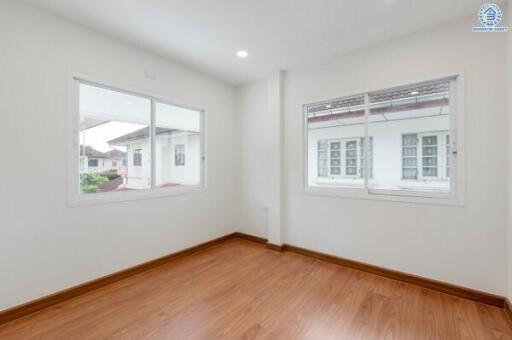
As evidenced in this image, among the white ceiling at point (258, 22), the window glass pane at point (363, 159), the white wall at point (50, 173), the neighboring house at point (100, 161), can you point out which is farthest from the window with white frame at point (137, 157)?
the window glass pane at point (363, 159)

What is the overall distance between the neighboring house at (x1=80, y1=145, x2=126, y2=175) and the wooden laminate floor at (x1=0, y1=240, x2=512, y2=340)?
1.27 m

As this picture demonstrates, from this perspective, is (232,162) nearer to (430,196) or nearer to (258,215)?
(258,215)

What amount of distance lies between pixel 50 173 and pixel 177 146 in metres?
1.52

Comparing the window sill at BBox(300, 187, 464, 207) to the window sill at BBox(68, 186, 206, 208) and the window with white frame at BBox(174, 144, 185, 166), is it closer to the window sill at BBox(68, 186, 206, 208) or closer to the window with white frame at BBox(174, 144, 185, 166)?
the window sill at BBox(68, 186, 206, 208)

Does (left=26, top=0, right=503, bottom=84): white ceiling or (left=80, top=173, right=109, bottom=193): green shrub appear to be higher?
(left=26, top=0, right=503, bottom=84): white ceiling

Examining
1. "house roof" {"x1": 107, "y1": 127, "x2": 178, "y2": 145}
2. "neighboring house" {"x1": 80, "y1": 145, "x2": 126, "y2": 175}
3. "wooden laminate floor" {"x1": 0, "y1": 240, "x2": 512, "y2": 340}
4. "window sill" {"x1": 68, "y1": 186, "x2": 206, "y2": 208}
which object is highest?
"house roof" {"x1": 107, "y1": 127, "x2": 178, "y2": 145}

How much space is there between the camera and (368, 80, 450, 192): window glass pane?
246cm

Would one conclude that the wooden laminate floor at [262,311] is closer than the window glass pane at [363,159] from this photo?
Yes

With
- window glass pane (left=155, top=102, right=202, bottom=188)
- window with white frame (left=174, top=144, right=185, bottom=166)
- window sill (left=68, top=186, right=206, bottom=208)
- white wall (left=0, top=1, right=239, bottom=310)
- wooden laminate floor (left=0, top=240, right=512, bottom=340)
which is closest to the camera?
wooden laminate floor (left=0, top=240, right=512, bottom=340)

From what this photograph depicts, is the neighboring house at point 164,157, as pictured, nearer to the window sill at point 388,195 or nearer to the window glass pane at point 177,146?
the window glass pane at point 177,146

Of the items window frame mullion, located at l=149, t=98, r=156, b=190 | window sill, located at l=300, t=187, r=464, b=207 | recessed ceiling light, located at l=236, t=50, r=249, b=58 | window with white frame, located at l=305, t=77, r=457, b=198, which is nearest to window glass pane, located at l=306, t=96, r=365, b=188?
window with white frame, located at l=305, t=77, r=457, b=198

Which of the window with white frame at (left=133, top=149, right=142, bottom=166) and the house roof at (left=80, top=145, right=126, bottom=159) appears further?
the window with white frame at (left=133, top=149, right=142, bottom=166)

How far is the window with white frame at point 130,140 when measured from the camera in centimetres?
243

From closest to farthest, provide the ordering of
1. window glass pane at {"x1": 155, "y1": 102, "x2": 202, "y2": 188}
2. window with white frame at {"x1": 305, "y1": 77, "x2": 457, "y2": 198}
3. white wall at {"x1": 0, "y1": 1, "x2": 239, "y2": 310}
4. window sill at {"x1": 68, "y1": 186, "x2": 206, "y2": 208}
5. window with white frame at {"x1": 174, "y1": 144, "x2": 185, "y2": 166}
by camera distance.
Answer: white wall at {"x1": 0, "y1": 1, "x2": 239, "y2": 310} → window sill at {"x1": 68, "y1": 186, "x2": 206, "y2": 208} → window with white frame at {"x1": 305, "y1": 77, "x2": 457, "y2": 198} → window glass pane at {"x1": 155, "y1": 102, "x2": 202, "y2": 188} → window with white frame at {"x1": 174, "y1": 144, "x2": 185, "y2": 166}
